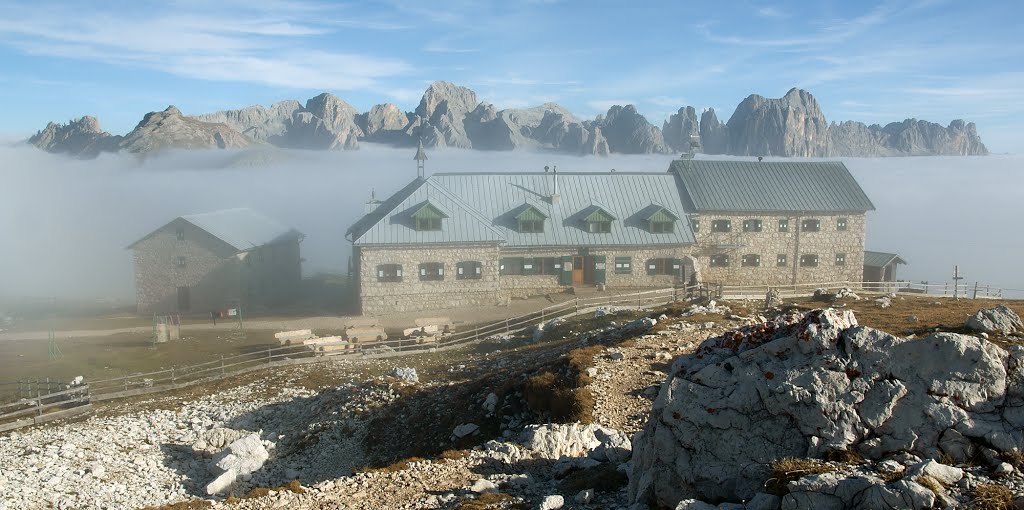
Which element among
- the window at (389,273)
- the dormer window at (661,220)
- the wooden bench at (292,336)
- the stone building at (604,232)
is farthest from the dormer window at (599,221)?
the wooden bench at (292,336)

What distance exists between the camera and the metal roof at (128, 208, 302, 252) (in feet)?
160

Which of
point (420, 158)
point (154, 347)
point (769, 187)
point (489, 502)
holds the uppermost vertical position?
point (420, 158)

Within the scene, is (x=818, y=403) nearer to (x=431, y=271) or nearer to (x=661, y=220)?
(x=431, y=271)

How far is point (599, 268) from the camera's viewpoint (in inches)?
1933

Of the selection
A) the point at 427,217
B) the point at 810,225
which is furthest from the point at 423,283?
the point at 810,225

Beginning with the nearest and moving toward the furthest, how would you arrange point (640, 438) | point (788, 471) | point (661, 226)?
point (788, 471), point (640, 438), point (661, 226)

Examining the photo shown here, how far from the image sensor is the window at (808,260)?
53.1 m

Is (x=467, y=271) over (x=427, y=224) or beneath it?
beneath

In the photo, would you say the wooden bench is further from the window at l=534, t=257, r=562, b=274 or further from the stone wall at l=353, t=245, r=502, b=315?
the window at l=534, t=257, r=562, b=274

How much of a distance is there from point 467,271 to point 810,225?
26571 millimetres

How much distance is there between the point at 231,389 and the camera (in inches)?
1153

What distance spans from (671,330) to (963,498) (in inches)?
803

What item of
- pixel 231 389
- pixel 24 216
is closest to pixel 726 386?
pixel 231 389

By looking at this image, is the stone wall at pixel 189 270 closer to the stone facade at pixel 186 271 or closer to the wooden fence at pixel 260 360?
the stone facade at pixel 186 271
